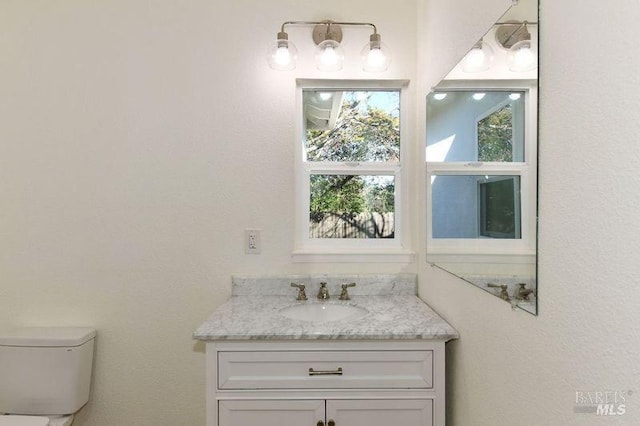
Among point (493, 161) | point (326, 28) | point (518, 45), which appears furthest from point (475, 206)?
point (326, 28)

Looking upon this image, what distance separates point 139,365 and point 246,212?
36.5 inches

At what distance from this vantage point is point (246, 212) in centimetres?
186

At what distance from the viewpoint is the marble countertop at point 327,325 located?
4.35 feet

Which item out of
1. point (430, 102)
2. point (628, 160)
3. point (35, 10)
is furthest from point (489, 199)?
point (35, 10)

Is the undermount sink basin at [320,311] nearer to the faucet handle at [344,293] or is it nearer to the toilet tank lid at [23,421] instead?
the faucet handle at [344,293]

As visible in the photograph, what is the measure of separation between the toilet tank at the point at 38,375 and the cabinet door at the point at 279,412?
0.87 m

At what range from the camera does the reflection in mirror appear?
2.93 feet

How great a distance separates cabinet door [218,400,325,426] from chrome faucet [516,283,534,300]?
0.79 meters

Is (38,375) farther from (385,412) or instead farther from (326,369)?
(385,412)

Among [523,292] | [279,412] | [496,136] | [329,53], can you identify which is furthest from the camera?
[329,53]

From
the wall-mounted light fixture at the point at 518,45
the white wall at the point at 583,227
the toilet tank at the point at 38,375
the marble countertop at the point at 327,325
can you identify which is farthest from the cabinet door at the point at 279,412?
the wall-mounted light fixture at the point at 518,45

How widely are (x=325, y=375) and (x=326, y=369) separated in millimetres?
21

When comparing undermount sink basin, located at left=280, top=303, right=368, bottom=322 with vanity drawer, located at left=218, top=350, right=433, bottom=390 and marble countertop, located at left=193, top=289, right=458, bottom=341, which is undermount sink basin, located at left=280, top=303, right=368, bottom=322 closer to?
marble countertop, located at left=193, top=289, right=458, bottom=341

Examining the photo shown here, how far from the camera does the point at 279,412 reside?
1.32 metres
